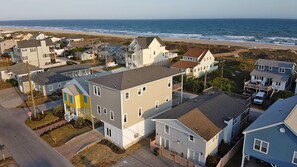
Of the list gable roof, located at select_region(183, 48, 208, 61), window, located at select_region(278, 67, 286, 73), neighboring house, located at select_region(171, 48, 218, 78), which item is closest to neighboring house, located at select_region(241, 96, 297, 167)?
window, located at select_region(278, 67, 286, 73)

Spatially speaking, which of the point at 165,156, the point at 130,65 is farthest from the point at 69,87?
the point at 130,65

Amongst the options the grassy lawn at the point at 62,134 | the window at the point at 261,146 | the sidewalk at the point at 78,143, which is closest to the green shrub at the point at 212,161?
the window at the point at 261,146

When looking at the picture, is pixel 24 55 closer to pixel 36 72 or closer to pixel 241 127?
pixel 36 72

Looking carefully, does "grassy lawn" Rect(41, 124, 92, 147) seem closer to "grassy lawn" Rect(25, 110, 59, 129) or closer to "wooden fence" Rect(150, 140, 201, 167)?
"grassy lawn" Rect(25, 110, 59, 129)

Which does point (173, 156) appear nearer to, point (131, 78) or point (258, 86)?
point (131, 78)

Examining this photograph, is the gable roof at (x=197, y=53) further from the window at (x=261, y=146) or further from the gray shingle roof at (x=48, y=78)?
the window at (x=261, y=146)
